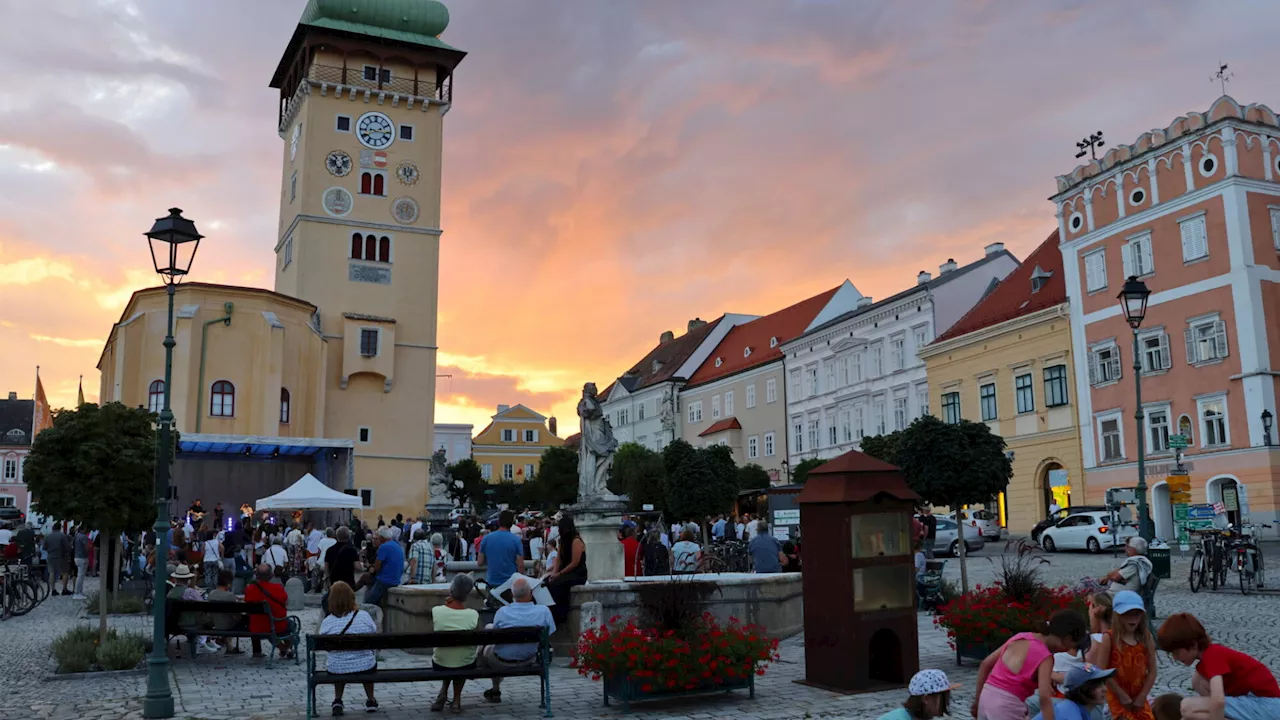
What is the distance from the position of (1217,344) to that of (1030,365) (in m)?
7.90

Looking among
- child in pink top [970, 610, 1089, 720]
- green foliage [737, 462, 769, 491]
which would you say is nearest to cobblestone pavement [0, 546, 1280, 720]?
child in pink top [970, 610, 1089, 720]

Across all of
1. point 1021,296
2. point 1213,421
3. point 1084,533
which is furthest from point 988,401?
point 1084,533

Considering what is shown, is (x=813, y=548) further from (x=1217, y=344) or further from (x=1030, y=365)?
(x=1030, y=365)

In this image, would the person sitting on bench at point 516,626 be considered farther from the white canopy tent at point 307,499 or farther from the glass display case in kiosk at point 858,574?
the white canopy tent at point 307,499

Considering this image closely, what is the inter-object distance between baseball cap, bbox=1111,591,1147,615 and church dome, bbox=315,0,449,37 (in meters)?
56.1

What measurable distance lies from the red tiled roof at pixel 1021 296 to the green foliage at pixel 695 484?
11.4m

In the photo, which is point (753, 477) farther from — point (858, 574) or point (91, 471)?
point (858, 574)

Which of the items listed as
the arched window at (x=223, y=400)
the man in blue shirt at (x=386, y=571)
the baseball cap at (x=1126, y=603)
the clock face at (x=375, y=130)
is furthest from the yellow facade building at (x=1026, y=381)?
the baseball cap at (x=1126, y=603)

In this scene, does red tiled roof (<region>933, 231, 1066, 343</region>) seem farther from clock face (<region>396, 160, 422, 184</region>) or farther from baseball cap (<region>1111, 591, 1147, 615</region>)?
baseball cap (<region>1111, 591, 1147, 615</region>)

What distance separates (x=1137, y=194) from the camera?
124 feet

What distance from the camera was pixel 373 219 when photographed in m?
55.8

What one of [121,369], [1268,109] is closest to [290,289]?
[121,369]

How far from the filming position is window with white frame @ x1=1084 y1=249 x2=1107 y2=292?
38.8 meters

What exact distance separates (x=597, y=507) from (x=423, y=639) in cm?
710
